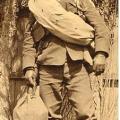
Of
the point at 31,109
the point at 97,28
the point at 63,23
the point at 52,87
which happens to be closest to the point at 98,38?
the point at 97,28

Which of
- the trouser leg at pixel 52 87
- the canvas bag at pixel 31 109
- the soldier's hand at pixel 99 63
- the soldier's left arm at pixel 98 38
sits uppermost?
the soldier's left arm at pixel 98 38

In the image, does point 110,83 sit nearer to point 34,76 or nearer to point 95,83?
point 95,83

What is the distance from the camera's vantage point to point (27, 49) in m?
3.04

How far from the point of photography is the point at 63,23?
2957 mm

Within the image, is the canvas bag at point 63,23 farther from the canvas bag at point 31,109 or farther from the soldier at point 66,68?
the canvas bag at point 31,109

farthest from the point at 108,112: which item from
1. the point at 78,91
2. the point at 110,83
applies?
the point at 78,91

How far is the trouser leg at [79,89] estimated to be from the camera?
2.92 metres

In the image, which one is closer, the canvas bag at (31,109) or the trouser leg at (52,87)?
the canvas bag at (31,109)

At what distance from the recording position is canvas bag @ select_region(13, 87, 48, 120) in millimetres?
2873

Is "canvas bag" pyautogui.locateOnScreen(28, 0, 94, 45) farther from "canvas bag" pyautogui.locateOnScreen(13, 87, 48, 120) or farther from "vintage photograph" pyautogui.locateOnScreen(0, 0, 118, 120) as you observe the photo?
"canvas bag" pyautogui.locateOnScreen(13, 87, 48, 120)

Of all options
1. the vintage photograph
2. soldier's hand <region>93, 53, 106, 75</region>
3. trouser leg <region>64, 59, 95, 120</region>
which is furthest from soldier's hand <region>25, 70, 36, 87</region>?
soldier's hand <region>93, 53, 106, 75</region>

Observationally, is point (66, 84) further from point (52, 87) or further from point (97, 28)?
point (97, 28)

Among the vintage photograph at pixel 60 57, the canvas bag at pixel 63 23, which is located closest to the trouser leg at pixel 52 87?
the vintage photograph at pixel 60 57

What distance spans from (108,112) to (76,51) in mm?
788
